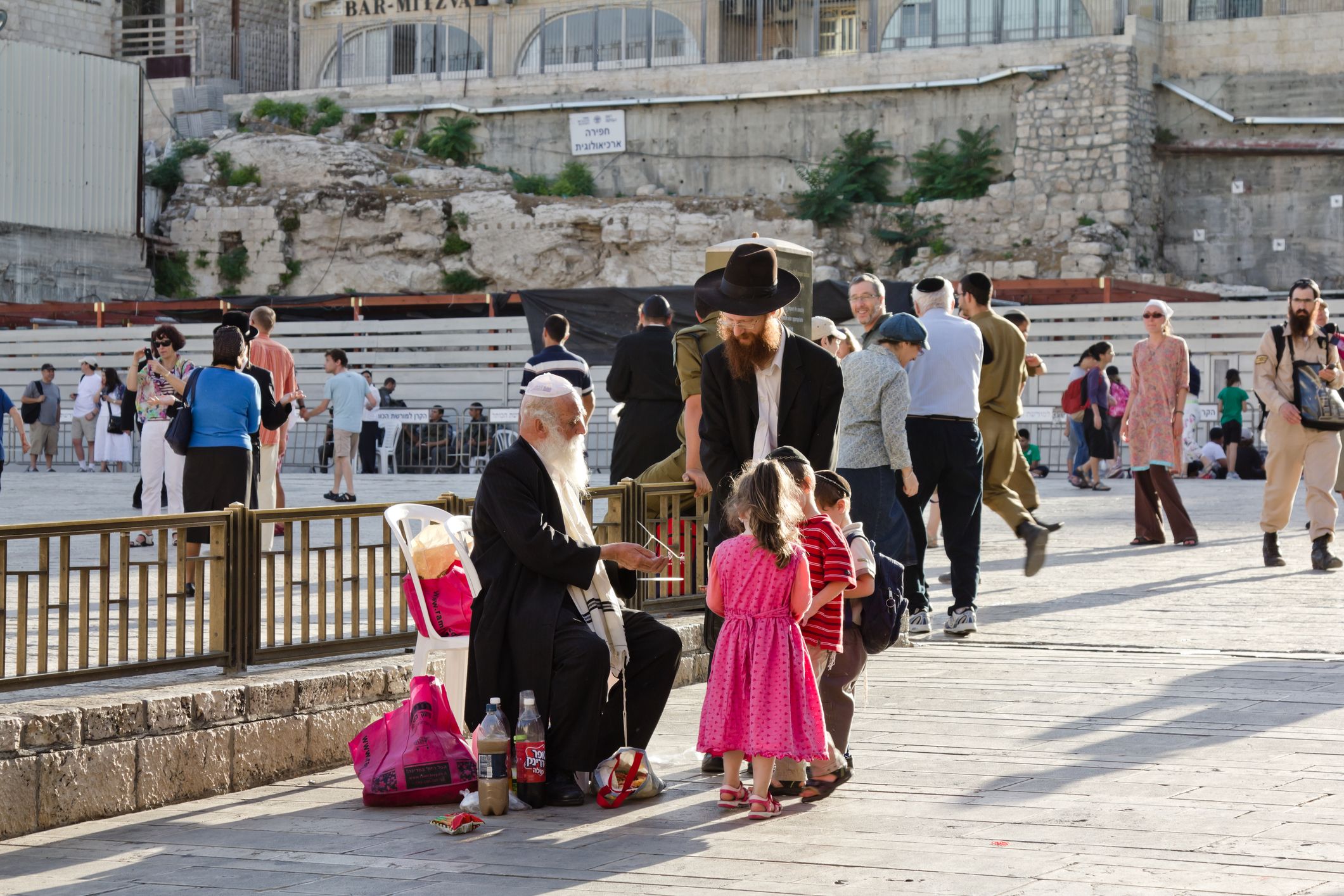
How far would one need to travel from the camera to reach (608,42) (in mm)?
41938

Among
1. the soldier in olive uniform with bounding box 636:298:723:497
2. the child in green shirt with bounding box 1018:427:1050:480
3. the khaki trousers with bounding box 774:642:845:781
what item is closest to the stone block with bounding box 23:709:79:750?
the khaki trousers with bounding box 774:642:845:781

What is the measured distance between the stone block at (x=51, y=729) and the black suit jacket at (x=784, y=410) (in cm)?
218

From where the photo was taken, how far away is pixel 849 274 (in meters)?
36.3

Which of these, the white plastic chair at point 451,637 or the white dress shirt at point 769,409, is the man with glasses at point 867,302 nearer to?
the white dress shirt at point 769,409

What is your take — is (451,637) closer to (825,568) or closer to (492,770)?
(492,770)

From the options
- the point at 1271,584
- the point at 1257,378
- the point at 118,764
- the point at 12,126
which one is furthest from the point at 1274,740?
the point at 12,126

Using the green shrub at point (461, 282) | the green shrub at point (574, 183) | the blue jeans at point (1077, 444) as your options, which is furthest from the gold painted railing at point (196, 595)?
the green shrub at point (574, 183)

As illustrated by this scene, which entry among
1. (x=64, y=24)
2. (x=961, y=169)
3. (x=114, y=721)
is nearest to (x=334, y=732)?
(x=114, y=721)

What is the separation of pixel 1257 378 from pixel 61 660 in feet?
25.5

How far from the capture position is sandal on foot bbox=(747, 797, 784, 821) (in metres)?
4.85

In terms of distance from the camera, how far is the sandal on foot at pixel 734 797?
16.3 feet

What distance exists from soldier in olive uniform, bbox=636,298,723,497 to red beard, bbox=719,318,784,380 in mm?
956

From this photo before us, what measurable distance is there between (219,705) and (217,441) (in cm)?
334

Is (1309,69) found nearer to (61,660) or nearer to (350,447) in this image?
(350,447)
